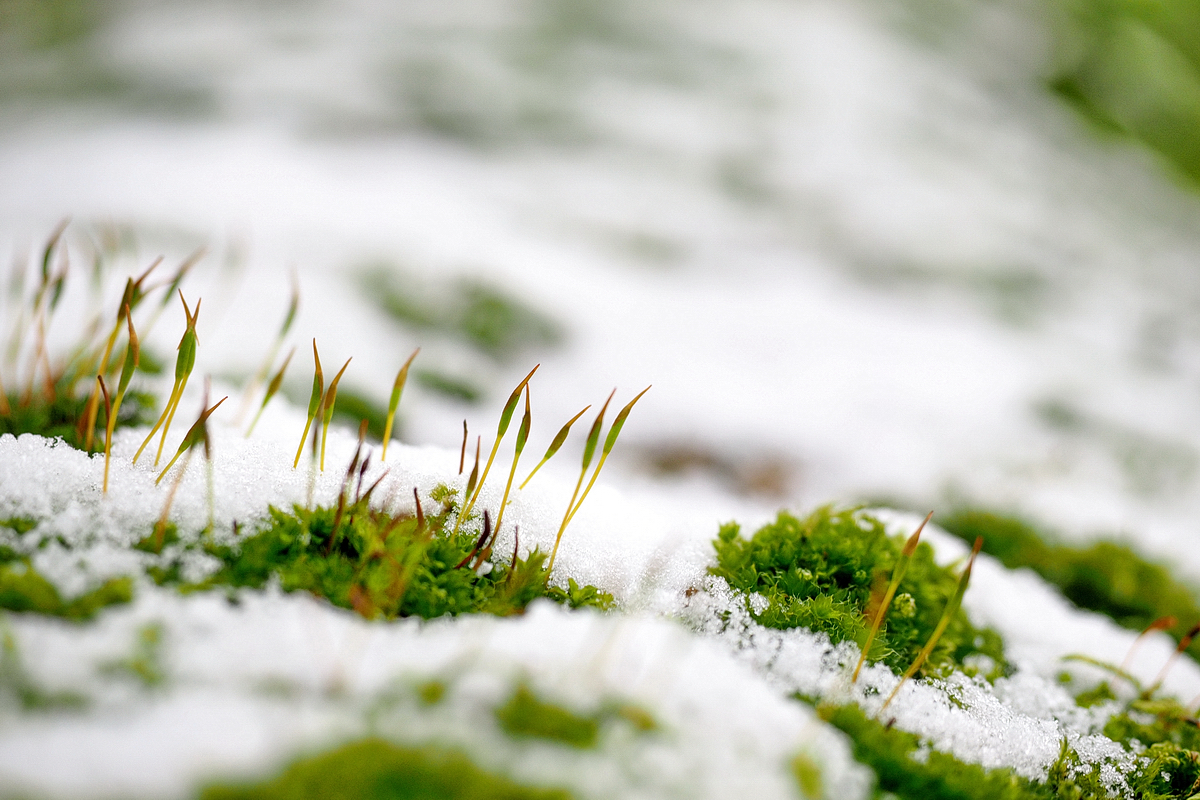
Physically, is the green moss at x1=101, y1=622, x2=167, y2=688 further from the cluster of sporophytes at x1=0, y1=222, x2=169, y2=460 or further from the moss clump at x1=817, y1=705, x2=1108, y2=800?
the moss clump at x1=817, y1=705, x2=1108, y2=800

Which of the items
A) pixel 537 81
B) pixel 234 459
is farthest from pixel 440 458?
pixel 537 81

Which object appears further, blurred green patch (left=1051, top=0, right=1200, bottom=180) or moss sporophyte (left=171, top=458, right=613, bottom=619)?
blurred green patch (left=1051, top=0, right=1200, bottom=180)

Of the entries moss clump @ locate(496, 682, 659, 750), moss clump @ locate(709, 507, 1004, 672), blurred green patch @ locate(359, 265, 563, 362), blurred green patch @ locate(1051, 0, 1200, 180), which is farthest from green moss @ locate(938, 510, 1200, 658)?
blurred green patch @ locate(1051, 0, 1200, 180)

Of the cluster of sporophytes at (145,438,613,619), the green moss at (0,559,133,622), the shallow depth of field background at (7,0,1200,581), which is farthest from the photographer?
the shallow depth of field background at (7,0,1200,581)

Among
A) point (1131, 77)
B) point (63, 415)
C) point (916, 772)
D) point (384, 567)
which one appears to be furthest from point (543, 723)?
point (1131, 77)

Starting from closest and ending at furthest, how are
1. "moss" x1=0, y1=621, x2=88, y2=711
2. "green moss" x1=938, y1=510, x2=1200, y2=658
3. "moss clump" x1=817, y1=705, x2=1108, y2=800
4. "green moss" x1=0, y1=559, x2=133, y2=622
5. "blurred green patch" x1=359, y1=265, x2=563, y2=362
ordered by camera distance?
"moss" x1=0, y1=621, x2=88, y2=711
"green moss" x1=0, y1=559, x2=133, y2=622
"moss clump" x1=817, y1=705, x2=1108, y2=800
"green moss" x1=938, y1=510, x2=1200, y2=658
"blurred green patch" x1=359, y1=265, x2=563, y2=362

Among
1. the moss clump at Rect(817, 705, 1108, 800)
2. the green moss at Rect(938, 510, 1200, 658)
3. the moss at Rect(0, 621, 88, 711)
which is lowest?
the moss at Rect(0, 621, 88, 711)

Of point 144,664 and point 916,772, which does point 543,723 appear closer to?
point 144,664
